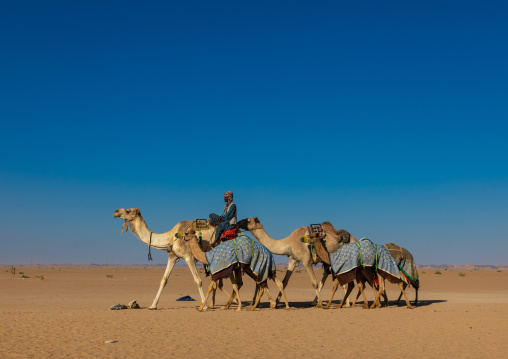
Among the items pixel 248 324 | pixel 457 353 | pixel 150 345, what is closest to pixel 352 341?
pixel 457 353

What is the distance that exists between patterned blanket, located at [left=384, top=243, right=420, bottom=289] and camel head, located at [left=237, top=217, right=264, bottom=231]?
4.31 metres

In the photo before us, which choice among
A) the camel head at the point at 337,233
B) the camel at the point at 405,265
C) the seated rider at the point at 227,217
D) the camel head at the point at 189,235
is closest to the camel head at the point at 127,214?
the camel head at the point at 189,235

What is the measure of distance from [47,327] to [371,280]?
9.38 metres

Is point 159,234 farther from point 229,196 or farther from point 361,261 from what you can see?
point 361,261

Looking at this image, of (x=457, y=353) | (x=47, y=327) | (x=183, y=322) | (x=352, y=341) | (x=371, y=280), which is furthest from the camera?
(x=371, y=280)

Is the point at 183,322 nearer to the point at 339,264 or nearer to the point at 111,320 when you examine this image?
the point at 111,320

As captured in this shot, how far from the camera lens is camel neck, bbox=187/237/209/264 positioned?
55.2 ft

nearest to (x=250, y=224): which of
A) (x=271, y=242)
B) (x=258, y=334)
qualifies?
(x=271, y=242)

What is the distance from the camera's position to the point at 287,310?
52.4 feet

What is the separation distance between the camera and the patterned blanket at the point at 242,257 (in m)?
15.3

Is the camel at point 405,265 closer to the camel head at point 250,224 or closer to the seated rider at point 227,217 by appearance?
the camel head at point 250,224

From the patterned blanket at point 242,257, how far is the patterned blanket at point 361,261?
217 centimetres

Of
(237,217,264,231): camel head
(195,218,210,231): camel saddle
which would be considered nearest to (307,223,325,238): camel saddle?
(237,217,264,231): camel head

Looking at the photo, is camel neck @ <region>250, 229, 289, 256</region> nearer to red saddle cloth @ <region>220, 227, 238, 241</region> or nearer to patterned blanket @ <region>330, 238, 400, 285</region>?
red saddle cloth @ <region>220, 227, 238, 241</region>
